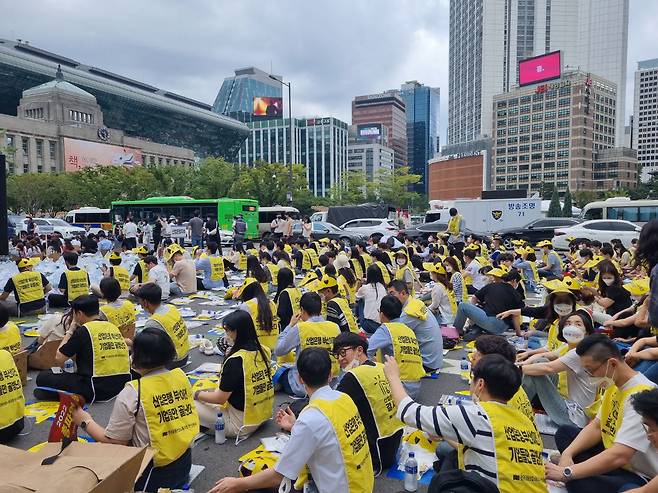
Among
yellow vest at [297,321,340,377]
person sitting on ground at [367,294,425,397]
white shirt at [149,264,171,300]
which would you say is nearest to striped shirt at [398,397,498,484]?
person sitting on ground at [367,294,425,397]

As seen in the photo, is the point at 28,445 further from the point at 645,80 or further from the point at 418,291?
the point at 645,80

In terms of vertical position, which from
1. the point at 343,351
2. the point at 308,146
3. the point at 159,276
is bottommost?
the point at 159,276

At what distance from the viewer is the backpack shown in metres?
2.34

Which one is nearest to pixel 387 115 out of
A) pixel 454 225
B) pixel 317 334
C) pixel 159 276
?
pixel 454 225

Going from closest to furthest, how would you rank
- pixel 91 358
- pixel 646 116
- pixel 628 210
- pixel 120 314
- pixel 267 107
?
pixel 91 358, pixel 120 314, pixel 628 210, pixel 267 107, pixel 646 116

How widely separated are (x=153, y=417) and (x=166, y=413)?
88mm

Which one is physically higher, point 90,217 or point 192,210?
point 192,210

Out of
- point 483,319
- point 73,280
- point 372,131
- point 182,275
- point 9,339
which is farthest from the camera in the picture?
point 372,131

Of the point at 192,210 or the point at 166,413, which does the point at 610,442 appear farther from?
the point at 192,210

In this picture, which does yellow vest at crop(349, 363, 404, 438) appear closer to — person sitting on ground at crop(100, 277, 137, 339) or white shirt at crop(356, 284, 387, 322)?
person sitting on ground at crop(100, 277, 137, 339)

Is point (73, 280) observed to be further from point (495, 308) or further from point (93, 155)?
point (93, 155)

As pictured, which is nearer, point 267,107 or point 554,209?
point 554,209

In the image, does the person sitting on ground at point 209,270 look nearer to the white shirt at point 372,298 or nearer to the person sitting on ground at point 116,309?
the white shirt at point 372,298

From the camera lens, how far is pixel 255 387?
14.1ft
